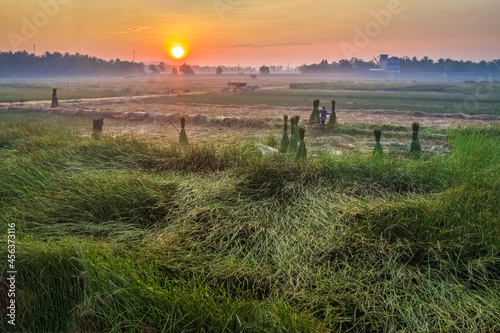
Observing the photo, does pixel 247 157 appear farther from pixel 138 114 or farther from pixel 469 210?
pixel 138 114

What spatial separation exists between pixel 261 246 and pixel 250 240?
0.10m

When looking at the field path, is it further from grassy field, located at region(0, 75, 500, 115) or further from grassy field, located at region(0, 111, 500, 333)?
grassy field, located at region(0, 111, 500, 333)

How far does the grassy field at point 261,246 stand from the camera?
1834 mm

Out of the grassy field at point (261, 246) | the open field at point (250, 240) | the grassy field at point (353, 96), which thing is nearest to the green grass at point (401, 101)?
the grassy field at point (353, 96)

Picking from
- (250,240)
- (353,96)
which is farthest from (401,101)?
(250,240)

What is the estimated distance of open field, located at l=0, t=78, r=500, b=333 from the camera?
184 centimetres

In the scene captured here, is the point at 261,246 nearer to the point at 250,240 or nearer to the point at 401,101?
the point at 250,240

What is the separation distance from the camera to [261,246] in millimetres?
2377

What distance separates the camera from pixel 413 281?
2.09 m

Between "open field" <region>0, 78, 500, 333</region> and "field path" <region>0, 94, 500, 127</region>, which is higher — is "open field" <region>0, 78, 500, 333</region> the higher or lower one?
the lower one

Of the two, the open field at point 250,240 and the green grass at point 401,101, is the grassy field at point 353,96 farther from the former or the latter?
the open field at point 250,240

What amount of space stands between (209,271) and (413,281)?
1101 millimetres

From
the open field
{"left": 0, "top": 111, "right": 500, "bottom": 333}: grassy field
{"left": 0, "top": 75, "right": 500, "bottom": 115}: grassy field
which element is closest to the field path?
{"left": 0, "top": 75, "right": 500, "bottom": 115}: grassy field

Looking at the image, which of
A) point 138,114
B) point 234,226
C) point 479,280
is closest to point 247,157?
point 234,226
